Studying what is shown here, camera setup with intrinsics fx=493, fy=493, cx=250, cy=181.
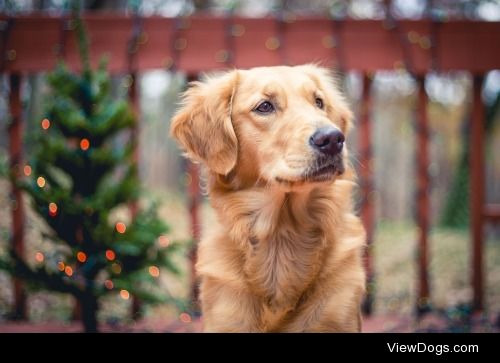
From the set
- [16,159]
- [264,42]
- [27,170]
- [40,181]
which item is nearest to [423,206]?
[264,42]

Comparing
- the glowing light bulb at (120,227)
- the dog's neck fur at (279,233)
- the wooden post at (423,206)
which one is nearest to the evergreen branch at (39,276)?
the glowing light bulb at (120,227)

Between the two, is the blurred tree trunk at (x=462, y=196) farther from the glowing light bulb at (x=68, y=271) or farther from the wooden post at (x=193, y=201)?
the glowing light bulb at (x=68, y=271)

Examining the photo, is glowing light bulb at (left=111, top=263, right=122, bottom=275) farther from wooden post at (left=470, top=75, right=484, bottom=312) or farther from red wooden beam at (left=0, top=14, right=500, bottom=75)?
wooden post at (left=470, top=75, right=484, bottom=312)

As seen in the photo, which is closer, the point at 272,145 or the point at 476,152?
the point at 272,145

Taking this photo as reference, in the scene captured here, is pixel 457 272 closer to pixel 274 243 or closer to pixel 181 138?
pixel 274 243

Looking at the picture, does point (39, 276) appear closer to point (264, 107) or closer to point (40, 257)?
point (40, 257)

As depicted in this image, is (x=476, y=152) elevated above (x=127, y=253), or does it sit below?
above

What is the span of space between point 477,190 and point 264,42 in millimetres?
2030

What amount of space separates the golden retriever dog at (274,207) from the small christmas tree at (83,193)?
2.29 feet

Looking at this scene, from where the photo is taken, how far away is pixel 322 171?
88.8 inches
